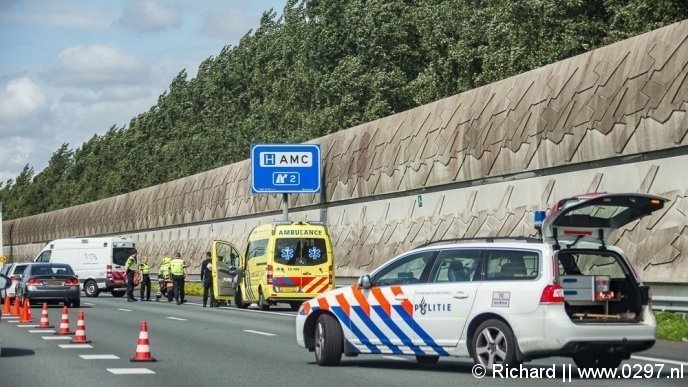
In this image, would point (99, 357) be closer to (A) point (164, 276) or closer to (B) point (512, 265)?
(B) point (512, 265)

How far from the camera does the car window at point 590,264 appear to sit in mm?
15164

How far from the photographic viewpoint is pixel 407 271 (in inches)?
645

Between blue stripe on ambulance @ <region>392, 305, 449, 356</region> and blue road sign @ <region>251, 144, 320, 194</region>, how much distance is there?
98.9 ft

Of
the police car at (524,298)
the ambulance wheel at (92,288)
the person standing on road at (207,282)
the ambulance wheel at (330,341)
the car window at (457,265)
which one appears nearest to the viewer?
the police car at (524,298)

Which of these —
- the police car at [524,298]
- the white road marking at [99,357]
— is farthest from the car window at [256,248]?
the police car at [524,298]

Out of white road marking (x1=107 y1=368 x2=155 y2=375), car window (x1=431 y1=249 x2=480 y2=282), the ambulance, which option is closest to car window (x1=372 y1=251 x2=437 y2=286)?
car window (x1=431 y1=249 x2=480 y2=282)

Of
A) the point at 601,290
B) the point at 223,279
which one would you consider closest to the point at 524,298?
the point at 601,290

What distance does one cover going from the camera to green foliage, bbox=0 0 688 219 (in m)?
47.0

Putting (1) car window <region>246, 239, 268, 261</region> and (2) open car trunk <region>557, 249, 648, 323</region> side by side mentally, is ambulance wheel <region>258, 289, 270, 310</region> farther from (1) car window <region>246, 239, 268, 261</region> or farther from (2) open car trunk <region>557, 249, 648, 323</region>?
(2) open car trunk <region>557, 249, 648, 323</region>

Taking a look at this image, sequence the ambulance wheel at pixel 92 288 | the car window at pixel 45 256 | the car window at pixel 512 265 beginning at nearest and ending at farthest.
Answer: the car window at pixel 512 265 → the ambulance wheel at pixel 92 288 → the car window at pixel 45 256

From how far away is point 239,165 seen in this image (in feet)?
197

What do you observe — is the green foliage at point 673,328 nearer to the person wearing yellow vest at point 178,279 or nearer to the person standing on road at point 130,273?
the person wearing yellow vest at point 178,279

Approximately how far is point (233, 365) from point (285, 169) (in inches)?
1160

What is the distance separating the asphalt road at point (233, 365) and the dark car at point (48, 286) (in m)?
13.9
